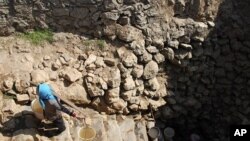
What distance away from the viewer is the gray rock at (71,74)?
7.51 m

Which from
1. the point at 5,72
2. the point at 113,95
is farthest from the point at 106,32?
the point at 5,72

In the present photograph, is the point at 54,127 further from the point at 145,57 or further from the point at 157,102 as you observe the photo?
the point at 157,102

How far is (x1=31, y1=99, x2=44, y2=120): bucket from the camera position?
6602mm

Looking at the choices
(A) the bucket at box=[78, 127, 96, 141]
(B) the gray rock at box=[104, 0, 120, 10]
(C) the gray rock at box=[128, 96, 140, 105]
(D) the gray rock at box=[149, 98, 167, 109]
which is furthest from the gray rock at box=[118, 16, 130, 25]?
(A) the bucket at box=[78, 127, 96, 141]

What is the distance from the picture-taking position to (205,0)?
27.5 ft

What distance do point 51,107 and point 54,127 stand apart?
53cm

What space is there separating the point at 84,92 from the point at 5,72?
1408 mm

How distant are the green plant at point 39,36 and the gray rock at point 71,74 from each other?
0.70 m

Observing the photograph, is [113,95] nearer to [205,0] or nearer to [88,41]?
[88,41]

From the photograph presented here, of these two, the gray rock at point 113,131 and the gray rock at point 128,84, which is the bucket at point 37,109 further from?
the gray rock at point 128,84

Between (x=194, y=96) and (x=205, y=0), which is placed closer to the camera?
(x=205, y=0)

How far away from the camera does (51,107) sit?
253 inches

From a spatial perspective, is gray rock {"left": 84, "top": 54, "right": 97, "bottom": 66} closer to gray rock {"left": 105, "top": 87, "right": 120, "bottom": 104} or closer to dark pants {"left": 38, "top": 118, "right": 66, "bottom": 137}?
gray rock {"left": 105, "top": 87, "right": 120, "bottom": 104}

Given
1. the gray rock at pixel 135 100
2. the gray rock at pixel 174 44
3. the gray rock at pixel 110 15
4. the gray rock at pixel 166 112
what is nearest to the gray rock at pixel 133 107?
the gray rock at pixel 135 100
